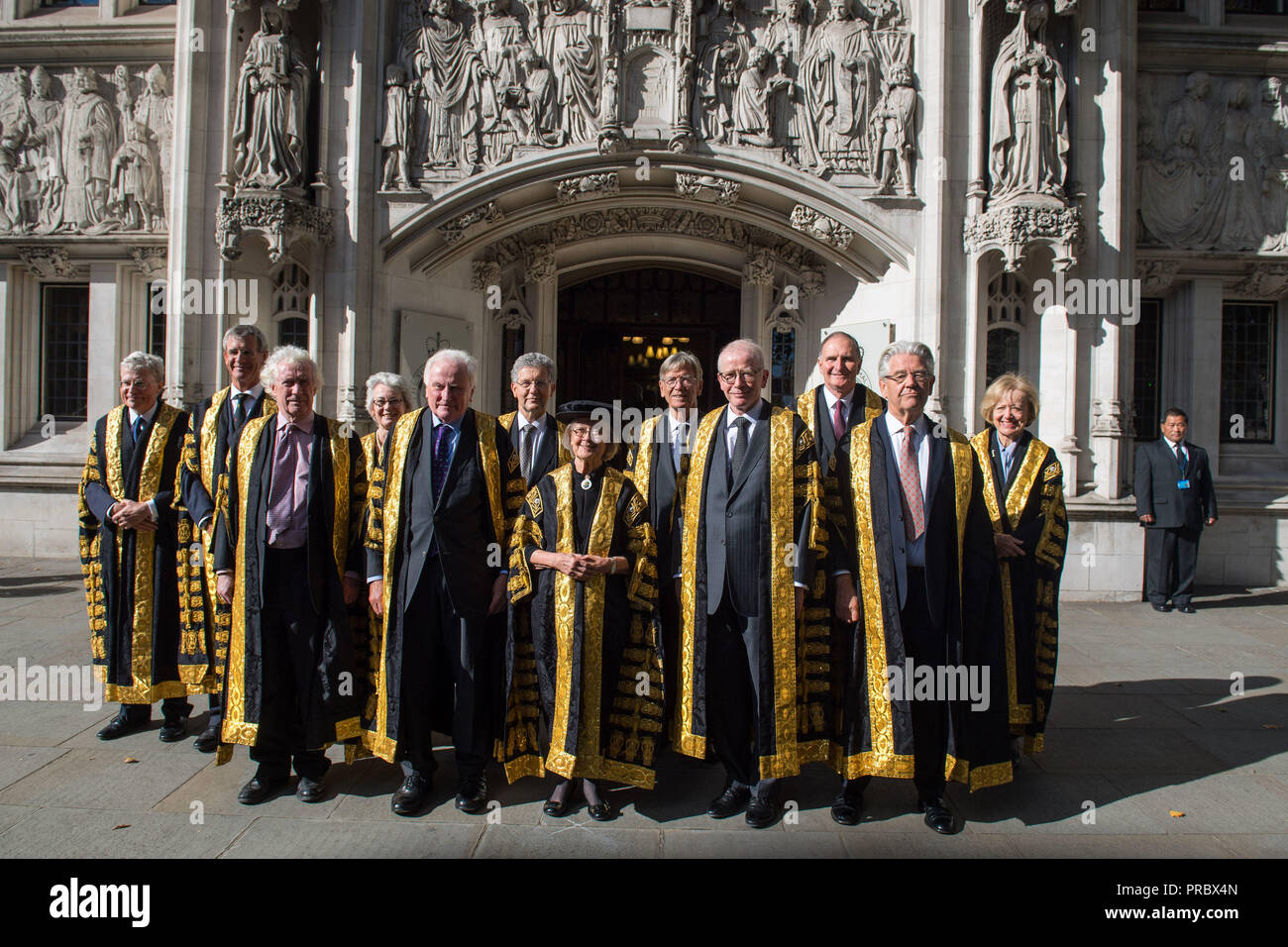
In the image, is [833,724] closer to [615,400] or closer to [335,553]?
[335,553]

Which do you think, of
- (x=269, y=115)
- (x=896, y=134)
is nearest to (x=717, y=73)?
(x=896, y=134)

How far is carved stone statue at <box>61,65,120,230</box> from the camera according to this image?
952 cm

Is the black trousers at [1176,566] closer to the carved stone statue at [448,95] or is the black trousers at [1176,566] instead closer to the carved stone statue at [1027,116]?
the carved stone statue at [1027,116]

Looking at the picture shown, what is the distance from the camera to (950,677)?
11.5ft

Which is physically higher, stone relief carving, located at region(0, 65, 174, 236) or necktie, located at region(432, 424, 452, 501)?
stone relief carving, located at region(0, 65, 174, 236)

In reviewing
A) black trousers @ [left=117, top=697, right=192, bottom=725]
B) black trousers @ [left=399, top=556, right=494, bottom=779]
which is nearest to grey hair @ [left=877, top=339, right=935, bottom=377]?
black trousers @ [left=399, top=556, right=494, bottom=779]

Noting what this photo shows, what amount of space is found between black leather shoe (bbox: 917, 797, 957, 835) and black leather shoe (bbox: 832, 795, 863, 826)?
0.93ft

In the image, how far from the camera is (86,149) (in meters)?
9.54

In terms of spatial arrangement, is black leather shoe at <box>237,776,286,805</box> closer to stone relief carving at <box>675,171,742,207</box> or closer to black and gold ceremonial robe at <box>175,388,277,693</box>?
black and gold ceremonial robe at <box>175,388,277,693</box>

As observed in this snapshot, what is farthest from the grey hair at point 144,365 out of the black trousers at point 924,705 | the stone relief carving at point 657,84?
the stone relief carving at point 657,84

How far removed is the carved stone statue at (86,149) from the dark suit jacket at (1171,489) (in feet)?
39.7

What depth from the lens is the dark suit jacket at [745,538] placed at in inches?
140

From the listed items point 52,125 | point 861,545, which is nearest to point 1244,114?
point 861,545

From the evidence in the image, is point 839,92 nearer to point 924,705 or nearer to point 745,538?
point 745,538
